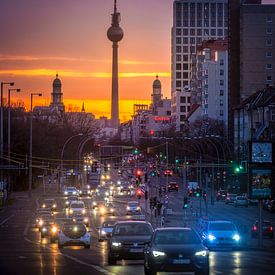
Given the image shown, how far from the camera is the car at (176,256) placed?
73.5 ft

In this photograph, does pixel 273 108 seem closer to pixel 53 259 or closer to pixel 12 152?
pixel 12 152

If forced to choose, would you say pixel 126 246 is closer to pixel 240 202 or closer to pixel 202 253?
pixel 202 253

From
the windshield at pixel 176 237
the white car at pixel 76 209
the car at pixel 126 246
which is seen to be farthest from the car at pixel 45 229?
the windshield at pixel 176 237

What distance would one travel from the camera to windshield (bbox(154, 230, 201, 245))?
23375mm

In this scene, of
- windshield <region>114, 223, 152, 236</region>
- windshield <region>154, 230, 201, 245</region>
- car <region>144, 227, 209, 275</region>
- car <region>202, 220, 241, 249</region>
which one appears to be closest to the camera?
car <region>144, 227, 209, 275</region>

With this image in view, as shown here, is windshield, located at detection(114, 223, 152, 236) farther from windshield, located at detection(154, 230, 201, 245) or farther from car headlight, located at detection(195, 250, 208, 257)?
car headlight, located at detection(195, 250, 208, 257)

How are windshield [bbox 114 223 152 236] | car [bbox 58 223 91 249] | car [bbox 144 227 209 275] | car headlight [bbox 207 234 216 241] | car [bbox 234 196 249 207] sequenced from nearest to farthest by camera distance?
car [bbox 144 227 209 275], windshield [bbox 114 223 152 236], car [bbox 58 223 91 249], car headlight [bbox 207 234 216 241], car [bbox 234 196 249 207]

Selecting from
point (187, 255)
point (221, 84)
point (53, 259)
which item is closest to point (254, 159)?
point (53, 259)

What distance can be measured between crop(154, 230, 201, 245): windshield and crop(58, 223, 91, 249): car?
60.6ft

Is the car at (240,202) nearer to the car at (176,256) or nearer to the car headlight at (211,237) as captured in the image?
the car headlight at (211,237)

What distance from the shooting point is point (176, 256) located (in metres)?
22.4

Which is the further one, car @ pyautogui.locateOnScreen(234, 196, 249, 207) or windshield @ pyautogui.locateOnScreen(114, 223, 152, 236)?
car @ pyautogui.locateOnScreen(234, 196, 249, 207)

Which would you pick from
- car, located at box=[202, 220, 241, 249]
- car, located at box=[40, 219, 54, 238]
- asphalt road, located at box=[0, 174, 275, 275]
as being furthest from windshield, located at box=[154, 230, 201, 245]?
car, located at box=[40, 219, 54, 238]

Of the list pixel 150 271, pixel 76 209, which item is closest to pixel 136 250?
pixel 150 271
